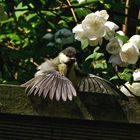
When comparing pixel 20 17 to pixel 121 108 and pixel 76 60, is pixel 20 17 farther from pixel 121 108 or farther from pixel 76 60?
pixel 121 108

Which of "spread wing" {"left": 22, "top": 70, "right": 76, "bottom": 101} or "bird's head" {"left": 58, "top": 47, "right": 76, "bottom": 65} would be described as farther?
"bird's head" {"left": 58, "top": 47, "right": 76, "bottom": 65}

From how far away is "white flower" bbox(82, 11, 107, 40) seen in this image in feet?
9.64

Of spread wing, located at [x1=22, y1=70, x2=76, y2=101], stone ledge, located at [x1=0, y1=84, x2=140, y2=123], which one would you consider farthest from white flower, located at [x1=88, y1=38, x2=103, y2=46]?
stone ledge, located at [x1=0, y1=84, x2=140, y2=123]

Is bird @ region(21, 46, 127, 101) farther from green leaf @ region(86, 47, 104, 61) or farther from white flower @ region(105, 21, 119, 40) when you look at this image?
white flower @ region(105, 21, 119, 40)

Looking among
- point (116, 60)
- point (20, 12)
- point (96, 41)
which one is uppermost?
point (96, 41)

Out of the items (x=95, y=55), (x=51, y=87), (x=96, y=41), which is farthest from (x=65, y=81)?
(x=95, y=55)

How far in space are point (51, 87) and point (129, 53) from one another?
1.60 feet

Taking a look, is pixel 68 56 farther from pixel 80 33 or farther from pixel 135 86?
pixel 135 86

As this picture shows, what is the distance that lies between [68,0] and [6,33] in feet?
2.37

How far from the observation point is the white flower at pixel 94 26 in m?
2.94

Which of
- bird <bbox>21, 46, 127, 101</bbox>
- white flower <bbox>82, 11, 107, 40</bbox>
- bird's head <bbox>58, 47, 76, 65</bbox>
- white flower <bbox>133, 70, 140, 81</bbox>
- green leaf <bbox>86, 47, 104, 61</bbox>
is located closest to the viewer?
bird <bbox>21, 46, 127, 101</bbox>

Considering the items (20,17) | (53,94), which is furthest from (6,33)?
(53,94)

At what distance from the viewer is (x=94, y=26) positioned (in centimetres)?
293

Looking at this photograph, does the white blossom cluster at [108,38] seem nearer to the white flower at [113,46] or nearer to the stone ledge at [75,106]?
the white flower at [113,46]
